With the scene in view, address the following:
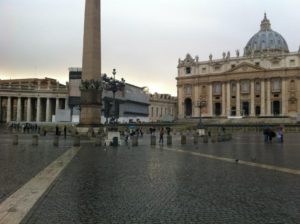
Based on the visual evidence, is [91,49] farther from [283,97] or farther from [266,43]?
[266,43]

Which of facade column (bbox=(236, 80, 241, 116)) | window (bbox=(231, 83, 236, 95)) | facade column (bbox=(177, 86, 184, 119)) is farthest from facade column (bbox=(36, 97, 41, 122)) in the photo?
facade column (bbox=(236, 80, 241, 116))

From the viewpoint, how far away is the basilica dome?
4587 inches

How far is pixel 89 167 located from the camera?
13.3m

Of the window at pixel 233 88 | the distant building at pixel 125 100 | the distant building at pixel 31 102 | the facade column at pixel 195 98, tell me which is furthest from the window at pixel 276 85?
the distant building at pixel 31 102

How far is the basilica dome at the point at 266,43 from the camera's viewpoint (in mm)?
116500

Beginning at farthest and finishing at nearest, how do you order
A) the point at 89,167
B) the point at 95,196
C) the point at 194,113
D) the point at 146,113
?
the point at 146,113, the point at 194,113, the point at 89,167, the point at 95,196

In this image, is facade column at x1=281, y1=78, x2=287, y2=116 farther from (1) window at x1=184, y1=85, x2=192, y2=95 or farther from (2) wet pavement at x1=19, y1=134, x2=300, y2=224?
(2) wet pavement at x1=19, y1=134, x2=300, y2=224

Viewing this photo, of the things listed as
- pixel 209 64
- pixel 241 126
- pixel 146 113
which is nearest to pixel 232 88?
pixel 209 64

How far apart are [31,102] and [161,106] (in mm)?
51380

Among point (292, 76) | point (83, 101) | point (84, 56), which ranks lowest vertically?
point (83, 101)

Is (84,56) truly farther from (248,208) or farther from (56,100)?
(56,100)

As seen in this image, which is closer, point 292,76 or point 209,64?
point 292,76

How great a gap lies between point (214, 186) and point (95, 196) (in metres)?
2.80

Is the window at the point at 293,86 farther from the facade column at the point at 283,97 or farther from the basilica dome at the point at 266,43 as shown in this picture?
the basilica dome at the point at 266,43
